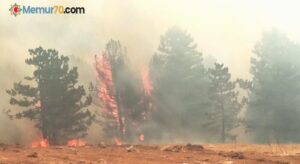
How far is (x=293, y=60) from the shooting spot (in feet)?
177

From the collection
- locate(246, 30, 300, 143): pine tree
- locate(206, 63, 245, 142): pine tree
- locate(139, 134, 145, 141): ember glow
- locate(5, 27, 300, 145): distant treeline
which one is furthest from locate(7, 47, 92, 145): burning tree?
locate(246, 30, 300, 143): pine tree

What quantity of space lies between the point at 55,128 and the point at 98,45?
2725 centimetres

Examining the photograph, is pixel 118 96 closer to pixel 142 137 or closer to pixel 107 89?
pixel 107 89

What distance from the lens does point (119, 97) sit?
5494 centimetres

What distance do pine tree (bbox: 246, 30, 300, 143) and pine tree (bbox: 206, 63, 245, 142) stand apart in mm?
2088

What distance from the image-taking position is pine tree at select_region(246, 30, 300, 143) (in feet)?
176

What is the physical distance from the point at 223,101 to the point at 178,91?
578cm

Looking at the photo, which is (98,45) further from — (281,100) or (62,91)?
(281,100)

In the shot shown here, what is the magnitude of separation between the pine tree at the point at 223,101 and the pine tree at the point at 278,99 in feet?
6.85

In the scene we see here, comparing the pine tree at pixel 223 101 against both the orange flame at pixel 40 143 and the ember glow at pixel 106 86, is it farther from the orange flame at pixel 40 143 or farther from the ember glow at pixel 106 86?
the orange flame at pixel 40 143

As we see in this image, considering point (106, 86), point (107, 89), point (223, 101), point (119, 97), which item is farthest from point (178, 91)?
point (106, 86)

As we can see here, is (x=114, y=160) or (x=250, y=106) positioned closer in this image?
(x=114, y=160)

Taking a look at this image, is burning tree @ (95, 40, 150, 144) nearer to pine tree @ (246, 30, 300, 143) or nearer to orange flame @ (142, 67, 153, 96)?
orange flame @ (142, 67, 153, 96)

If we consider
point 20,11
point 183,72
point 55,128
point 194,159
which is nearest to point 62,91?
point 55,128
